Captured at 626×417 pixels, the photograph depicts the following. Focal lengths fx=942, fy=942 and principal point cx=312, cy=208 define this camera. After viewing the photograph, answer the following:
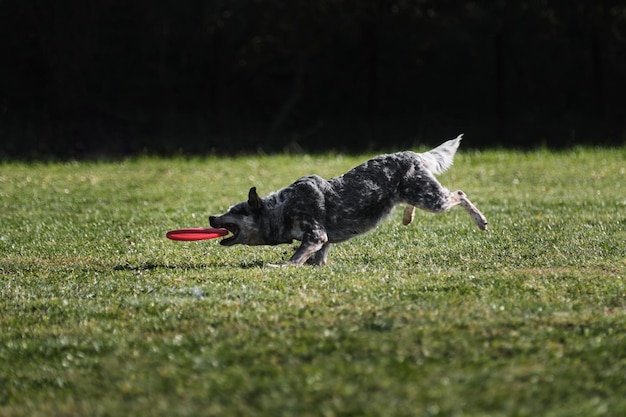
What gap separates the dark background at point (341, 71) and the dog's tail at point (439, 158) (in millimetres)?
14770

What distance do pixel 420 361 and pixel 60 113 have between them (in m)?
19.6

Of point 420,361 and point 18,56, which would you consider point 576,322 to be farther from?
point 18,56

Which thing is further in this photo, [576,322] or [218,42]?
[218,42]

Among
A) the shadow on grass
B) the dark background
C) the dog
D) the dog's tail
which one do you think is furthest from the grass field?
the dark background

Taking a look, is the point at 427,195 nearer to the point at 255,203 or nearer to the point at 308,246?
the point at 308,246

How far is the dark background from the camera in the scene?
27.7 m

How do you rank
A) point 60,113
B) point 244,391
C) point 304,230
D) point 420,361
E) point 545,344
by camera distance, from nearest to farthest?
point 244,391, point 420,361, point 545,344, point 304,230, point 60,113

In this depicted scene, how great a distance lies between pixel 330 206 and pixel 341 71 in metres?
23.5

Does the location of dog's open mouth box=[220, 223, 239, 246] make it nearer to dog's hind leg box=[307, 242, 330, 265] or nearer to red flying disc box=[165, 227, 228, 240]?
red flying disc box=[165, 227, 228, 240]

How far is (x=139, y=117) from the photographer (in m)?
29.6

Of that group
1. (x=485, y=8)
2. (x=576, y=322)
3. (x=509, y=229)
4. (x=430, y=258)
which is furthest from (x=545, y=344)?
(x=485, y=8)

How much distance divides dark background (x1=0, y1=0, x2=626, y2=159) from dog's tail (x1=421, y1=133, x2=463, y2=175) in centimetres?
1477

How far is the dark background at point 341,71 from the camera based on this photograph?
27719mm

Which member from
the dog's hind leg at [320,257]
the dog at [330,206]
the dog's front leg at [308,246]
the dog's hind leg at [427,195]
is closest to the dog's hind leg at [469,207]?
the dog at [330,206]
